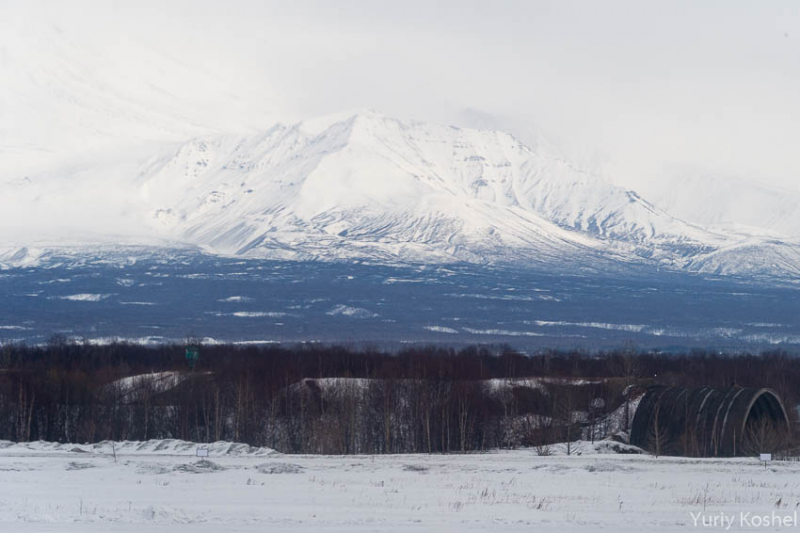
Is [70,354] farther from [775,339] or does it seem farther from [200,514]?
[775,339]

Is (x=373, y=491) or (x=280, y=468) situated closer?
(x=373, y=491)

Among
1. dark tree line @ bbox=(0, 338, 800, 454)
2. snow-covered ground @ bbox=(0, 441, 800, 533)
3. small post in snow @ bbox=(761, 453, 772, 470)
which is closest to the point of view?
snow-covered ground @ bbox=(0, 441, 800, 533)

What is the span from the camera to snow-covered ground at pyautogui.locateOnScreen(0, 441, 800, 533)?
82.6ft

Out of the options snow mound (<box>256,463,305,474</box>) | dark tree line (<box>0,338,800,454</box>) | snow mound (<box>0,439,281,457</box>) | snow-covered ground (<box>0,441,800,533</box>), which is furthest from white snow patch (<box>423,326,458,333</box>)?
snow mound (<box>256,463,305,474</box>)

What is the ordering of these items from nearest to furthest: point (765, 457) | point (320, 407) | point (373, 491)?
1. point (373, 491)
2. point (765, 457)
3. point (320, 407)

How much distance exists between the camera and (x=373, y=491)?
101 feet

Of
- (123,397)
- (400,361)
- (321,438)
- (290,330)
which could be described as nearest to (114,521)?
(321,438)

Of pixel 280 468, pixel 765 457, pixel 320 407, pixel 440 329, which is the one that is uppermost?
pixel 280 468

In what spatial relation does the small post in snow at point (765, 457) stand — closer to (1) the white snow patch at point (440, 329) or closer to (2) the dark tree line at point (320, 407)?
(2) the dark tree line at point (320, 407)

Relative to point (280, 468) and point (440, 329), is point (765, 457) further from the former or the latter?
point (440, 329)

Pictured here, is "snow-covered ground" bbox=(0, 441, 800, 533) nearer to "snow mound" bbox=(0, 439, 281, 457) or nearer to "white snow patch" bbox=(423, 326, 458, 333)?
"snow mound" bbox=(0, 439, 281, 457)

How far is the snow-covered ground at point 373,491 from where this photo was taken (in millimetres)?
25172

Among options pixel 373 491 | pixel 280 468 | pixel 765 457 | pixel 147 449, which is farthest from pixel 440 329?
pixel 373 491

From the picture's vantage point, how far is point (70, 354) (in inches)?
3784
